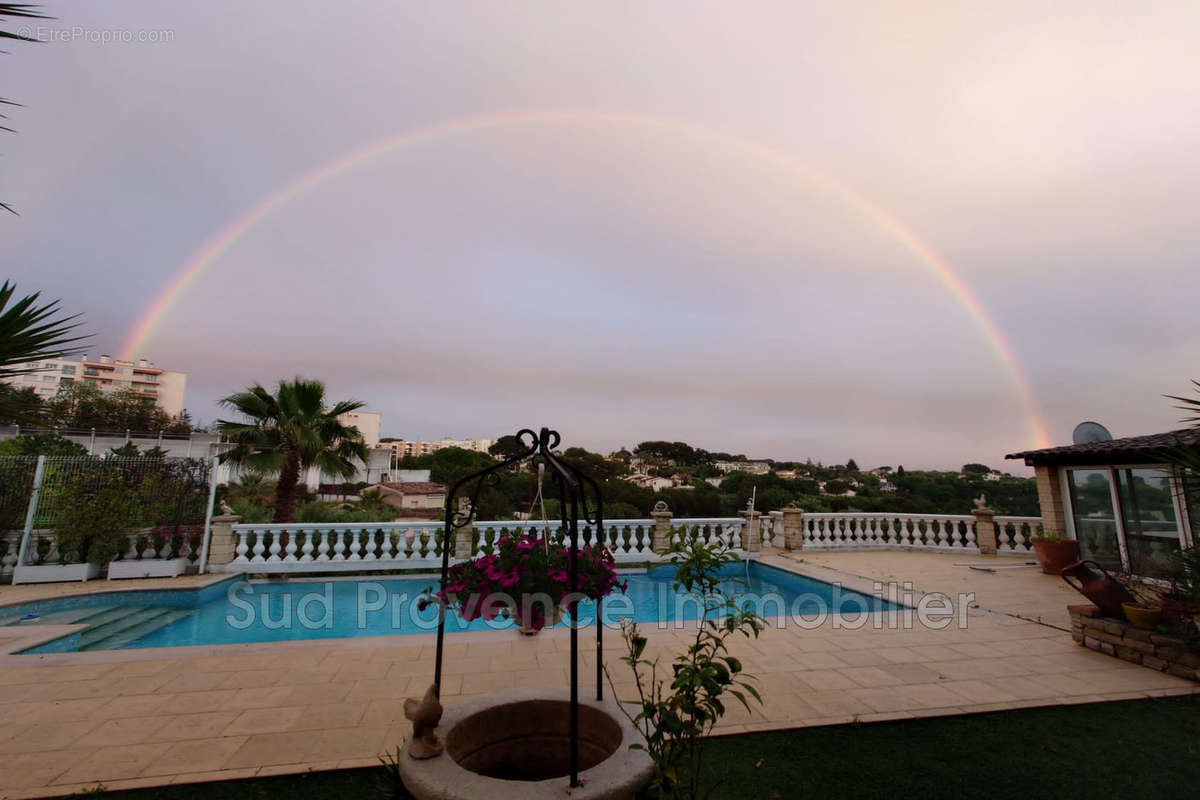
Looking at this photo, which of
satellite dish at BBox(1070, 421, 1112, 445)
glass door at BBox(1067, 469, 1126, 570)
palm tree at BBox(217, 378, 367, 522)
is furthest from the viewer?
palm tree at BBox(217, 378, 367, 522)

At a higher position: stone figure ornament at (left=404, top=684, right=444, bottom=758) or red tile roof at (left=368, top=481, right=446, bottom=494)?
red tile roof at (left=368, top=481, right=446, bottom=494)

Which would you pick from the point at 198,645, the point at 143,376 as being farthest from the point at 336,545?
the point at 143,376

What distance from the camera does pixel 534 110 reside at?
11344 mm

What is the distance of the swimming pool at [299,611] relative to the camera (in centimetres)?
609

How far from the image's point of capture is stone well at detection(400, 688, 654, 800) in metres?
1.79

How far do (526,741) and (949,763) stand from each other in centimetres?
248

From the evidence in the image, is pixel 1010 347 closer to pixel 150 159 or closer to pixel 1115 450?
pixel 1115 450

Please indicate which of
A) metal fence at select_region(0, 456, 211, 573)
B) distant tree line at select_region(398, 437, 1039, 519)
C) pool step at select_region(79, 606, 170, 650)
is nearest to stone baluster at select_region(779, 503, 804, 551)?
distant tree line at select_region(398, 437, 1039, 519)

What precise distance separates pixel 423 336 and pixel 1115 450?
16.7m

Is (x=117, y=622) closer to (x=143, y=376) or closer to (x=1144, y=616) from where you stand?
(x=1144, y=616)

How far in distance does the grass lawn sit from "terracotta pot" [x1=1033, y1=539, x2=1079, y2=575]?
6222 mm

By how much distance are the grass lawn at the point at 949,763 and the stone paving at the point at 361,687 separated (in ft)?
0.46

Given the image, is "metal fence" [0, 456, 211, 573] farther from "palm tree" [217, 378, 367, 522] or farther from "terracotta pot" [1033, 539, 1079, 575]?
"terracotta pot" [1033, 539, 1079, 575]

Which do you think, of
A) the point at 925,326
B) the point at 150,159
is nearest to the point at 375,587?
the point at 150,159
